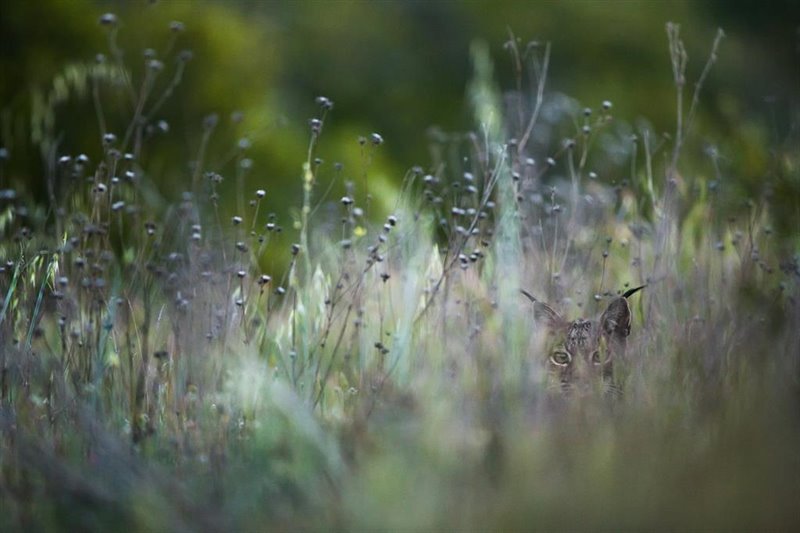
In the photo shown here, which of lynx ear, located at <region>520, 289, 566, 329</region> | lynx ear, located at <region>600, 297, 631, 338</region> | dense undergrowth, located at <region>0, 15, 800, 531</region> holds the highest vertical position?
lynx ear, located at <region>600, 297, 631, 338</region>

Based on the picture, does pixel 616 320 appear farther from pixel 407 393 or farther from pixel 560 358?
pixel 407 393

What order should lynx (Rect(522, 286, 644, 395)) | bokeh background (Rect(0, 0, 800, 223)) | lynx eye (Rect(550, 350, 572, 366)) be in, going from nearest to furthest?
lynx (Rect(522, 286, 644, 395)) < lynx eye (Rect(550, 350, 572, 366)) < bokeh background (Rect(0, 0, 800, 223))

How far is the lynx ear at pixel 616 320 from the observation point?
3293 millimetres

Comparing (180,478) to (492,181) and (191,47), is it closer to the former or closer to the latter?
(492,181)

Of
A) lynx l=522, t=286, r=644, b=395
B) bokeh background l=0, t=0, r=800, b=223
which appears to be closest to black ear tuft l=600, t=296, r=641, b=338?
lynx l=522, t=286, r=644, b=395

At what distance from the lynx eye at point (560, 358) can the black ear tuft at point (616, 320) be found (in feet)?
0.48

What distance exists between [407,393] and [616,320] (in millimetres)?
663

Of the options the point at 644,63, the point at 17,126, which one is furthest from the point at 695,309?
the point at 644,63

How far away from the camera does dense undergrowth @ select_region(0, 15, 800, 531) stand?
8.47ft

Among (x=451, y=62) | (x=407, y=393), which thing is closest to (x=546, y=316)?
(x=407, y=393)

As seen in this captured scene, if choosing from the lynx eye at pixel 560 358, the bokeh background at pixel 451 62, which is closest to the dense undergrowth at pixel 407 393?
the lynx eye at pixel 560 358

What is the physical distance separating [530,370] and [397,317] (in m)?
1.40

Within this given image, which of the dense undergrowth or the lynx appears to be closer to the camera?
the dense undergrowth

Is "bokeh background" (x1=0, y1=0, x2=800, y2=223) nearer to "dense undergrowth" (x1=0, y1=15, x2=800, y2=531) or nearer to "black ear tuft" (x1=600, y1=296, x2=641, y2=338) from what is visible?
"dense undergrowth" (x1=0, y1=15, x2=800, y2=531)
